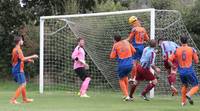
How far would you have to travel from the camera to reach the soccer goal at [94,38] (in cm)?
1922

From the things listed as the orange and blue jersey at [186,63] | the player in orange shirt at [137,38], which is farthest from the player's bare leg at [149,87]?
the orange and blue jersey at [186,63]

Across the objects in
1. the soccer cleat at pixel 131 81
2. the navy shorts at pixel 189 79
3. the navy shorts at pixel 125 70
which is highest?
the navy shorts at pixel 125 70

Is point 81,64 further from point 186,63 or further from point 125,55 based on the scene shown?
point 186,63

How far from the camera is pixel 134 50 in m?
16.7

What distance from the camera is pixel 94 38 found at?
2144 cm

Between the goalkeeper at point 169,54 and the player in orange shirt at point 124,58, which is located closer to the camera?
the player in orange shirt at point 124,58

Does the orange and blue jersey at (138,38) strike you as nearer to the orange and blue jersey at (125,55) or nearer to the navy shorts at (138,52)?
the navy shorts at (138,52)

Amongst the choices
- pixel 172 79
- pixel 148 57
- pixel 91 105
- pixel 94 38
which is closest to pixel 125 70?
pixel 148 57

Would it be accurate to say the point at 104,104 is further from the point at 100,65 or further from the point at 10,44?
the point at 10,44

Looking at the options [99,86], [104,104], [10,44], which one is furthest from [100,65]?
[10,44]

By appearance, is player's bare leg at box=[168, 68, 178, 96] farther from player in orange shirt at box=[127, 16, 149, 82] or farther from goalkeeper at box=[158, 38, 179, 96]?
player in orange shirt at box=[127, 16, 149, 82]

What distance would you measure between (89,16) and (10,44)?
437 inches

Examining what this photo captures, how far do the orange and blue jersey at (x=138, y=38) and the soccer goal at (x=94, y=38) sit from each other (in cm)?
73

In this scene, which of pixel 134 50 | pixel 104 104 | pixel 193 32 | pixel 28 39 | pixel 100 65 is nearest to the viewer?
pixel 104 104
